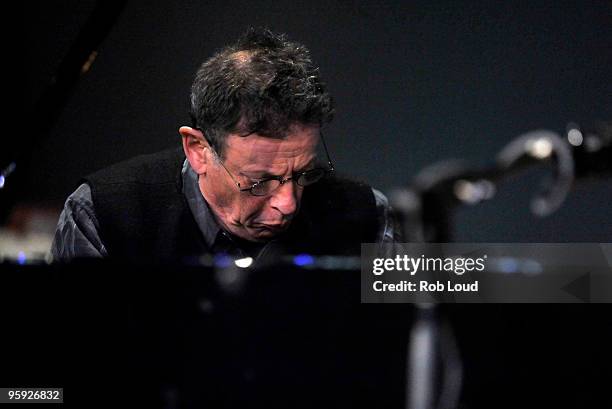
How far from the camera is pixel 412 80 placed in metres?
2.74

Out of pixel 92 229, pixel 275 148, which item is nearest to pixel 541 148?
pixel 275 148

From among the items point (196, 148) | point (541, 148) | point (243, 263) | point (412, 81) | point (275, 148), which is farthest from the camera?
point (412, 81)

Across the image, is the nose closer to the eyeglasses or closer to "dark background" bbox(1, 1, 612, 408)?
the eyeglasses

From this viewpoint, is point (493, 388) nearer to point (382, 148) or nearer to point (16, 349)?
point (16, 349)

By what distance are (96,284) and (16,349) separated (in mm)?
128

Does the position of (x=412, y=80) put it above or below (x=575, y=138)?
above

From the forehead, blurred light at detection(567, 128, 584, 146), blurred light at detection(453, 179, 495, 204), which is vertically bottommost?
blurred light at detection(453, 179, 495, 204)

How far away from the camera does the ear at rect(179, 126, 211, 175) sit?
179 centimetres

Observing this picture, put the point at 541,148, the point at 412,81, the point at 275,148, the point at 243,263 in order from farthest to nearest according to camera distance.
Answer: the point at 412,81 < the point at 275,148 < the point at 243,263 < the point at 541,148

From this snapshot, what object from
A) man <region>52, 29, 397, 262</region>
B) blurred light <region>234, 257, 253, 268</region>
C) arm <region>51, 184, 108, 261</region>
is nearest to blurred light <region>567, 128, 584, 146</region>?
blurred light <region>234, 257, 253, 268</region>

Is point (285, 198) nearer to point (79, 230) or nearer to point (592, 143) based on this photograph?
point (79, 230)

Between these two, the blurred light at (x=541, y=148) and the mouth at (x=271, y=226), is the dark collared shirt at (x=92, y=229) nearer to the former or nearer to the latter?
the mouth at (x=271, y=226)

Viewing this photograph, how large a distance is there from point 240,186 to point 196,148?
0.51 ft

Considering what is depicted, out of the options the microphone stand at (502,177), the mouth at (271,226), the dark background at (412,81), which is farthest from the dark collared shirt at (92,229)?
the microphone stand at (502,177)
